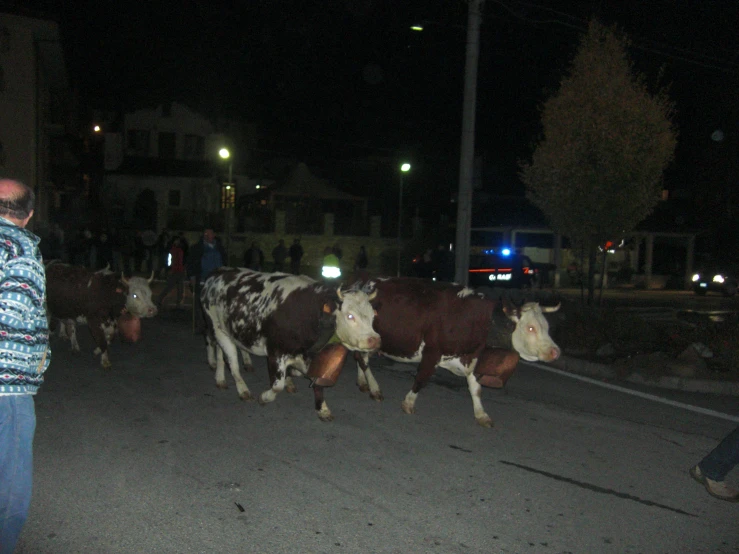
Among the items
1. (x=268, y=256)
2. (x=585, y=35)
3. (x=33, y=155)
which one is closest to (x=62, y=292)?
(x=585, y=35)

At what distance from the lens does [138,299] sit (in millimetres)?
10305

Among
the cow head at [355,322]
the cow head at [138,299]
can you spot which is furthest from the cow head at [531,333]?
the cow head at [138,299]

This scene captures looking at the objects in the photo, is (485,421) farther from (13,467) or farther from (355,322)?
(13,467)

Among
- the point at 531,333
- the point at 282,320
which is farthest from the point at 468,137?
the point at 282,320

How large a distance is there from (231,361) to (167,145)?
42283 millimetres

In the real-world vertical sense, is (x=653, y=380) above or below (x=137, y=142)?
below

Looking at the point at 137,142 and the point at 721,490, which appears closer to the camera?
the point at 721,490

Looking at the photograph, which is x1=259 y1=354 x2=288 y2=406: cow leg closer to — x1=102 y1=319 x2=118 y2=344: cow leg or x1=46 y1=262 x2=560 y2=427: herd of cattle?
x1=46 y1=262 x2=560 y2=427: herd of cattle

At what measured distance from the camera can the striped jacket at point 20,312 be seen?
332 cm

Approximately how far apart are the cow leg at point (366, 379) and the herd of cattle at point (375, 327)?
15mm

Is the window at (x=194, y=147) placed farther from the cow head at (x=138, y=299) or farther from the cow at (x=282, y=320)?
the cow at (x=282, y=320)

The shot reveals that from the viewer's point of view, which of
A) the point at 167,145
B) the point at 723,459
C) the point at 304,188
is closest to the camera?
the point at 723,459

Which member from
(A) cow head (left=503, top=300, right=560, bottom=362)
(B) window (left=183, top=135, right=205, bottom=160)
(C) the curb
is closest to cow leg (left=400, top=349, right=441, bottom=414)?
(A) cow head (left=503, top=300, right=560, bottom=362)

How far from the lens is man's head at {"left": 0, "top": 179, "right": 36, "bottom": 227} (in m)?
3.51
